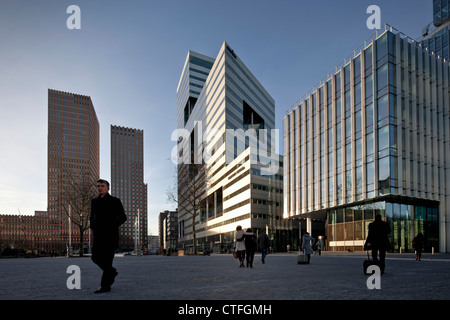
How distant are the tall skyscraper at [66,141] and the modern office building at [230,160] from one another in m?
74.8

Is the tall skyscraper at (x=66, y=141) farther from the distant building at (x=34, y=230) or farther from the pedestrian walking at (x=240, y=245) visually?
the pedestrian walking at (x=240, y=245)

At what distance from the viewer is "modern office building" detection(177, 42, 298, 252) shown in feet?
223

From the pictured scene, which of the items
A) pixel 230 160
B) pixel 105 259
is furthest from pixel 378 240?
pixel 230 160

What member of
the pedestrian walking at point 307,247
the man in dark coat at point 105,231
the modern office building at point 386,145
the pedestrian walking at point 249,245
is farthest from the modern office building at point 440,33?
the man in dark coat at point 105,231

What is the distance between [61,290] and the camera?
7.52 m

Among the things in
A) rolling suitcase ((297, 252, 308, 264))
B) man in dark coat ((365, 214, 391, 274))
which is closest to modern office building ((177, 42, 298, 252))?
rolling suitcase ((297, 252, 308, 264))

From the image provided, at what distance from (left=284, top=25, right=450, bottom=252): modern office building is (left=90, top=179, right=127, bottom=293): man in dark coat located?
35.6 metres

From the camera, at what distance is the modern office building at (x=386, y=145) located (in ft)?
130

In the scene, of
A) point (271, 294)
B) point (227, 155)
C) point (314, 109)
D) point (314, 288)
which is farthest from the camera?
point (227, 155)

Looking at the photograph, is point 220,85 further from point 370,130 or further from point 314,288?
point 314,288

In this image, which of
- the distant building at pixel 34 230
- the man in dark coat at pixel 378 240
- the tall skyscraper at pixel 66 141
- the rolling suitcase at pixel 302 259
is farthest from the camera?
the tall skyscraper at pixel 66 141

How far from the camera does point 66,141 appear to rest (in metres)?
175

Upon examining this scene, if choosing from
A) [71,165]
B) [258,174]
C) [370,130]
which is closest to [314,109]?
[370,130]
